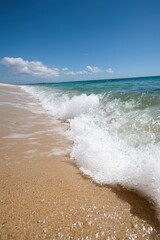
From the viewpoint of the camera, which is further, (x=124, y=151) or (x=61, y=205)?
(x=124, y=151)

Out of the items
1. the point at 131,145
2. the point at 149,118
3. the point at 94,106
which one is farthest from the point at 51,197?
Result: the point at 94,106

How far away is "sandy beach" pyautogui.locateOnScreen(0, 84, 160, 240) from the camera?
1914 millimetres

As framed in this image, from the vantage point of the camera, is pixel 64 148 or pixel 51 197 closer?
pixel 51 197

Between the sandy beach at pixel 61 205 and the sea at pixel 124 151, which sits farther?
the sea at pixel 124 151

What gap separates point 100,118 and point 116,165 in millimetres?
3480

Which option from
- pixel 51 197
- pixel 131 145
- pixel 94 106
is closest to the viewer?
→ pixel 51 197

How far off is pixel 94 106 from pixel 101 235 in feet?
23.0

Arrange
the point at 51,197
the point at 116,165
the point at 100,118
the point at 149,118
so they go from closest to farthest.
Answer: the point at 51,197 < the point at 116,165 < the point at 149,118 < the point at 100,118

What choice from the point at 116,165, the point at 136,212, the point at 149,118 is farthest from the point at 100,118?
the point at 136,212

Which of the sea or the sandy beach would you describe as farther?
the sea

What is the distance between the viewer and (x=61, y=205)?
2291mm

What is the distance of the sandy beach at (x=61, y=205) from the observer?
75.4 inches

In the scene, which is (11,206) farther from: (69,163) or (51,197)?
(69,163)

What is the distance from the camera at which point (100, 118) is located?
6.54 meters
